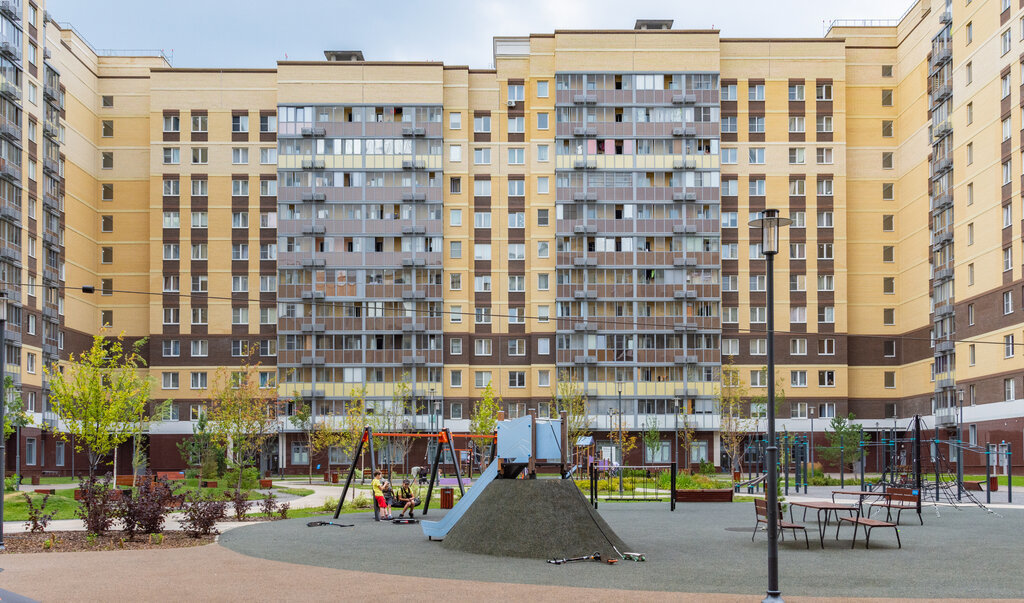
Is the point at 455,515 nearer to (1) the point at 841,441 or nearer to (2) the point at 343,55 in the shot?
(1) the point at 841,441

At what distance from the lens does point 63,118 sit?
9062 cm

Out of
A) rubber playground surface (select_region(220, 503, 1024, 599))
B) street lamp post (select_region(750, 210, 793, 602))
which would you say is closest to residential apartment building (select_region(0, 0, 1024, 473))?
rubber playground surface (select_region(220, 503, 1024, 599))

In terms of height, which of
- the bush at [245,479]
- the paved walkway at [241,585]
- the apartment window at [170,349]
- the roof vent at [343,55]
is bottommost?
the bush at [245,479]

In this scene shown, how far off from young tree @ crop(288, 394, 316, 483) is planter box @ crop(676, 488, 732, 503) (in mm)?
45191

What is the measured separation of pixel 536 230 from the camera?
306 feet

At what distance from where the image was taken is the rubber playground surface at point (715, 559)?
20.0 meters

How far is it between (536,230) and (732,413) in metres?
22.7

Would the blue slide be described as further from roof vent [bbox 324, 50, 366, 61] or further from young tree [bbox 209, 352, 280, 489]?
roof vent [bbox 324, 50, 366, 61]

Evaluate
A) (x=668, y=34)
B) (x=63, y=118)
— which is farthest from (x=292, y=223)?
(x=668, y=34)

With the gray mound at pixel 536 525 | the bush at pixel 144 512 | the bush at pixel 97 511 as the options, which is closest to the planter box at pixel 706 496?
the gray mound at pixel 536 525

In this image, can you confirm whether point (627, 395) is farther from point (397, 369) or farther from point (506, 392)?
point (397, 369)

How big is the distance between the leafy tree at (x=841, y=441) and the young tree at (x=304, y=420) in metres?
40.3

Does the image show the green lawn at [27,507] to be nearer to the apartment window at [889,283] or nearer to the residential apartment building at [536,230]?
the residential apartment building at [536,230]

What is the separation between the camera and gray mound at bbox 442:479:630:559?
23.7 meters
